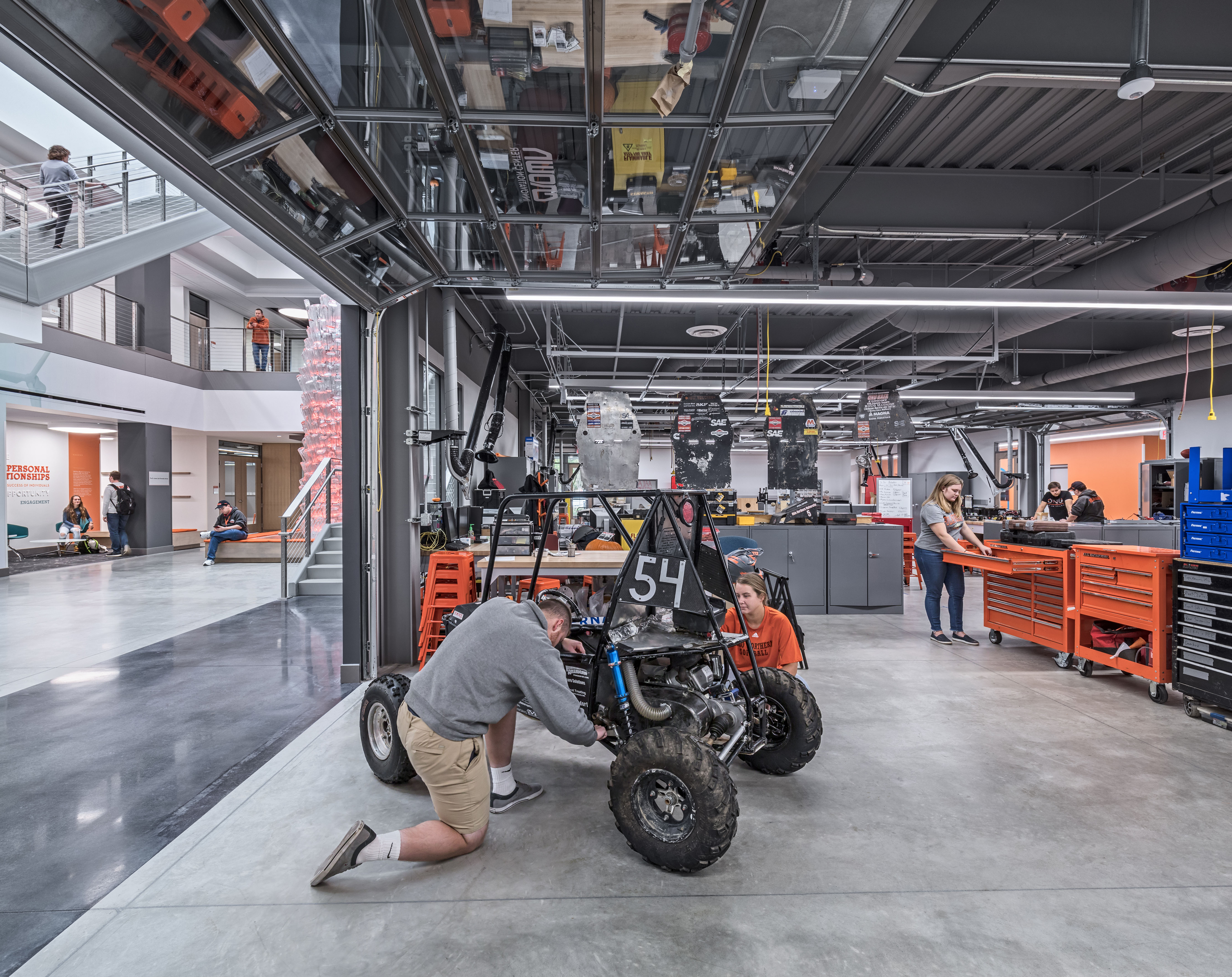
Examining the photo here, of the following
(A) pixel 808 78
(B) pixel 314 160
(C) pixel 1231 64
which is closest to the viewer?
(A) pixel 808 78

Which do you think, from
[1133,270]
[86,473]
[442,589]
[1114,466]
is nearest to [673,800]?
[442,589]

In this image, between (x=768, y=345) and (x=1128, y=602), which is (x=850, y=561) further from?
(x=768, y=345)

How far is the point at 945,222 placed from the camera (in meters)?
6.48

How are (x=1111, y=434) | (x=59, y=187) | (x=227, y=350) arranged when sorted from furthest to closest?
1. (x=1111, y=434)
2. (x=227, y=350)
3. (x=59, y=187)

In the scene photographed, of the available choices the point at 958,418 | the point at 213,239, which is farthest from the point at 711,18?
the point at 958,418

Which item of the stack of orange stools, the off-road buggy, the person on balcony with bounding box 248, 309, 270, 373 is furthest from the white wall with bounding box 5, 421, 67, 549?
the off-road buggy

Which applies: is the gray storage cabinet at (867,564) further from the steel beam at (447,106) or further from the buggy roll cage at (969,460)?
the steel beam at (447,106)

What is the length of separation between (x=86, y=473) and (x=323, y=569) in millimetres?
11846

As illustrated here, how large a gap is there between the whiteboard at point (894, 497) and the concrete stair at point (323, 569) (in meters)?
7.45

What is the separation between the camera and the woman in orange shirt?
3.61 metres

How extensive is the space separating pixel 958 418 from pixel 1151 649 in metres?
17.5

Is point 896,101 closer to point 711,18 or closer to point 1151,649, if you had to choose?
point 711,18

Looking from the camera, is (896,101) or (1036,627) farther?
(1036,627)

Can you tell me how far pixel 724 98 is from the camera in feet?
9.62
